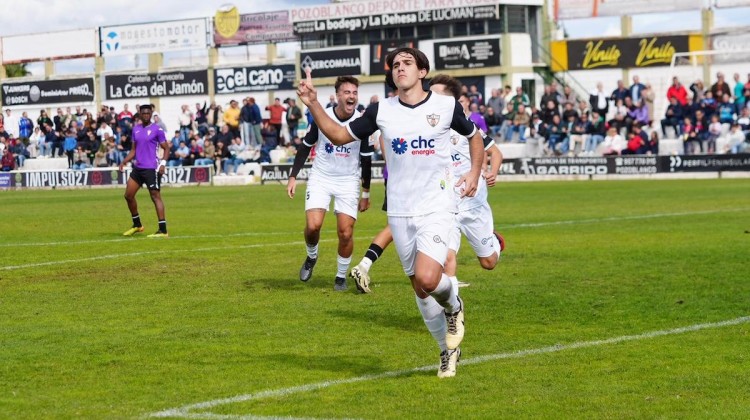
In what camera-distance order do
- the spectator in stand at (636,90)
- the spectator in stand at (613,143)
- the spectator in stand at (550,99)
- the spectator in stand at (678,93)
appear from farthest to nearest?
the spectator in stand at (550,99) → the spectator in stand at (636,90) → the spectator in stand at (678,93) → the spectator in stand at (613,143)

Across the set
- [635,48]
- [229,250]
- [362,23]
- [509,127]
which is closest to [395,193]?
[229,250]

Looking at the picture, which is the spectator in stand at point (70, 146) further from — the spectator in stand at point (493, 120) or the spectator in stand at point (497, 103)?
the spectator in stand at point (493, 120)

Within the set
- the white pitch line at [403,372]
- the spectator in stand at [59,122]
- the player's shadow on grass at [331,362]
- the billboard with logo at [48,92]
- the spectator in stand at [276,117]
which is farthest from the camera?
the billboard with logo at [48,92]

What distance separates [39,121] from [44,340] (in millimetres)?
52563

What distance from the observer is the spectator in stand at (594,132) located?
45156 millimetres

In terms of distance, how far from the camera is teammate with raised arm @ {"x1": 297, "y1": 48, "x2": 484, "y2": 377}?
8.67m

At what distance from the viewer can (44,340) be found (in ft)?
34.3

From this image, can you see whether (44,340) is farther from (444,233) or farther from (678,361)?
(678,361)

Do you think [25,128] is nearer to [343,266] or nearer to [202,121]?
[202,121]

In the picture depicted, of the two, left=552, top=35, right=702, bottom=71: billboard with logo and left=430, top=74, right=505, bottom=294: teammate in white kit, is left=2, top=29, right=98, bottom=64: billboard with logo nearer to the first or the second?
left=552, top=35, right=702, bottom=71: billboard with logo

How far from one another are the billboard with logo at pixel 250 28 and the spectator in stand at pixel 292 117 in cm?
1255

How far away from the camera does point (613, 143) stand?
44594 mm

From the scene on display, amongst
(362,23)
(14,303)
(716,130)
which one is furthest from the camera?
(362,23)

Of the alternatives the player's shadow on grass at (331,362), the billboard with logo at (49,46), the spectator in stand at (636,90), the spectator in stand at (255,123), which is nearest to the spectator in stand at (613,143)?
the spectator in stand at (636,90)
